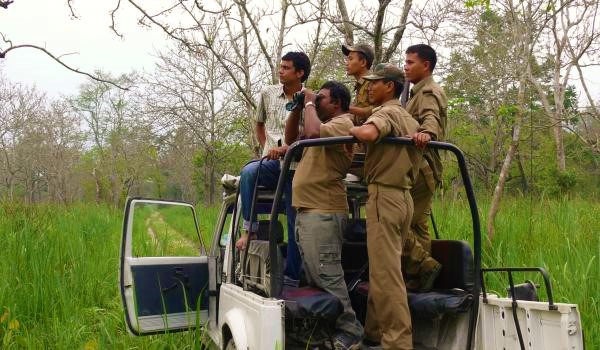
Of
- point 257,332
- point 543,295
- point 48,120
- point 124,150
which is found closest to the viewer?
point 257,332

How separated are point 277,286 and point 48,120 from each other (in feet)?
125

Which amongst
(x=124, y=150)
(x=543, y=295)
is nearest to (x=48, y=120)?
(x=124, y=150)

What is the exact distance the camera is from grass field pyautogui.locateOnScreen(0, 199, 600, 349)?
4.46 meters

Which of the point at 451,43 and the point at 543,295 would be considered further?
the point at 451,43

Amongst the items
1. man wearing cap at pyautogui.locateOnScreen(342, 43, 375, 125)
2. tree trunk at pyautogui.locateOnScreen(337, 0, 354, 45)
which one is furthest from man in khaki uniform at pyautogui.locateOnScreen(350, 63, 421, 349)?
tree trunk at pyautogui.locateOnScreen(337, 0, 354, 45)

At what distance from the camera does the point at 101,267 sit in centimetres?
657

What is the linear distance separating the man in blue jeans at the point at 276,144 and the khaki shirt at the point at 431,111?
0.84m

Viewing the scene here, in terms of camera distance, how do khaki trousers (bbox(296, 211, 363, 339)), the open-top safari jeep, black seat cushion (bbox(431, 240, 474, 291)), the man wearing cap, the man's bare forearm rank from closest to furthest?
the open-top safari jeep, khaki trousers (bbox(296, 211, 363, 339)), black seat cushion (bbox(431, 240, 474, 291)), the man wearing cap, the man's bare forearm

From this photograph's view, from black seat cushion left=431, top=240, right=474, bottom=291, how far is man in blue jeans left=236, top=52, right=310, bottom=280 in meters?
0.88

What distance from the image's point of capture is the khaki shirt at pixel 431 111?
3740 millimetres

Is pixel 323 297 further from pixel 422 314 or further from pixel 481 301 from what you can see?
pixel 481 301

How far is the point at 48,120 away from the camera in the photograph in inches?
1494

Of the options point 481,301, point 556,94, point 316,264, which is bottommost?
point 481,301

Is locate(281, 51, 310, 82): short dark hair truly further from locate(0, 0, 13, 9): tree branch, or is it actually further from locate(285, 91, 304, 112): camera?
locate(0, 0, 13, 9): tree branch
